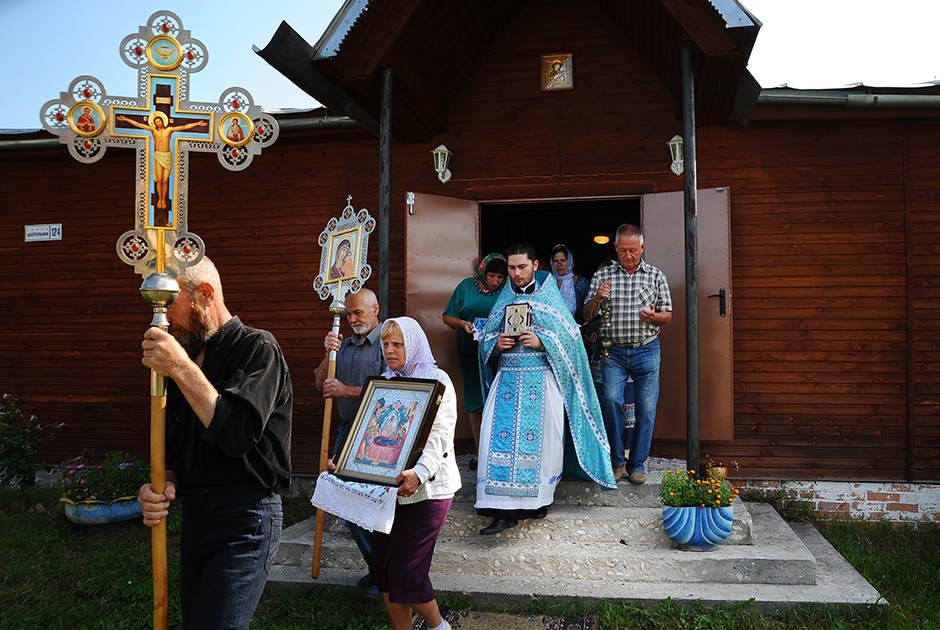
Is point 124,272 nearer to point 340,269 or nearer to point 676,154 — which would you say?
A: point 340,269

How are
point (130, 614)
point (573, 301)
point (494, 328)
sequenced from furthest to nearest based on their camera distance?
point (573, 301), point (494, 328), point (130, 614)

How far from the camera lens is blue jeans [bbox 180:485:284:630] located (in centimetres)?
235

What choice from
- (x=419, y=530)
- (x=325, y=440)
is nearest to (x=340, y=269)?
(x=325, y=440)

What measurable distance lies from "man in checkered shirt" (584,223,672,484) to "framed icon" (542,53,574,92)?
202cm

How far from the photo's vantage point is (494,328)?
17.6ft

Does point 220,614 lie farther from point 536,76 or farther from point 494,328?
point 536,76

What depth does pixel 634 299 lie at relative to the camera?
5422 mm

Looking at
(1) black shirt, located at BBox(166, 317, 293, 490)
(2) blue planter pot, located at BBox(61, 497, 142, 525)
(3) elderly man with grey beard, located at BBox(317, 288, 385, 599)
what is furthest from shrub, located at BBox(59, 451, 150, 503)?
(1) black shirt, located at BBox(166, 317, 293, 490)

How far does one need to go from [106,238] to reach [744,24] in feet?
21.5

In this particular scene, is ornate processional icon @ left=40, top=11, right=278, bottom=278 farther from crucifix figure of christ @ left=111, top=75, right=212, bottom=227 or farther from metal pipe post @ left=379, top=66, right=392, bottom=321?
metal pipe post @ left=379, top=66, right=392, bottom=321

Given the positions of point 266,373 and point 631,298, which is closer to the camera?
point 266,373

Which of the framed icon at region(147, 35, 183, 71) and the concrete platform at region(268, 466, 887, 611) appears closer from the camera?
the framed icon at region(147, 35, 183, 71)

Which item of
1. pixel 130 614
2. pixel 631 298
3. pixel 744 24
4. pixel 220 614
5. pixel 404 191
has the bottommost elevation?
pixel 130 614

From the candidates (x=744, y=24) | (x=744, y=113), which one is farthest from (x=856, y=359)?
(x=744, y=24)
